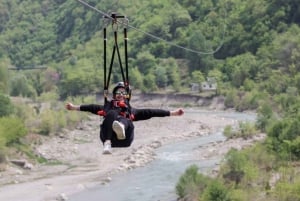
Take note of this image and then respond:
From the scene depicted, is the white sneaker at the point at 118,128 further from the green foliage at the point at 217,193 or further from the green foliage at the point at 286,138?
the green foliage at the point at 286,138

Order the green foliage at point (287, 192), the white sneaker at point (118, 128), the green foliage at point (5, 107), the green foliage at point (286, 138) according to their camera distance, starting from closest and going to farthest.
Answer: the white sneaker at point (118, 128) → the green foliage at point (287, 192) → the green foliage at point (286, 138) → the green foliage at point (5, 107)

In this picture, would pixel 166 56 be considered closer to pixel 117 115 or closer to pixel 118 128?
Result: pixel 117 115

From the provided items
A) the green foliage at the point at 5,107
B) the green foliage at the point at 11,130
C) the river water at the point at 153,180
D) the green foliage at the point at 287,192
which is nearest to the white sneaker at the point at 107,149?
the green foliage at the point at 287,192

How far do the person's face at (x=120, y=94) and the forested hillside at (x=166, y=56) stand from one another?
1225 inches

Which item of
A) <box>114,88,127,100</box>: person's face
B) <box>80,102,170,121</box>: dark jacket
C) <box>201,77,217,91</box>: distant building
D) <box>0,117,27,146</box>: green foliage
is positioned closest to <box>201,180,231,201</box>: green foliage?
<box>80,102,170,121</box>: dark jacket

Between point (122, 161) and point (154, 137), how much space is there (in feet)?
49.0

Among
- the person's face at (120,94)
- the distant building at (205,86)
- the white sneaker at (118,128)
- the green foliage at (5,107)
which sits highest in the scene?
the distant building at (205,86)

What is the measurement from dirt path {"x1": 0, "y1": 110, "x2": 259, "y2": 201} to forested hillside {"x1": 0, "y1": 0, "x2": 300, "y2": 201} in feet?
8.76

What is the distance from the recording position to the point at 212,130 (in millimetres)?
→ 61906

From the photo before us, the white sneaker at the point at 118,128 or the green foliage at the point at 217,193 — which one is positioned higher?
the white sneaker at the point at 118,128

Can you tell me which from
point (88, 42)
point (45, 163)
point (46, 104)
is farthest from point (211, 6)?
point (45, 163)

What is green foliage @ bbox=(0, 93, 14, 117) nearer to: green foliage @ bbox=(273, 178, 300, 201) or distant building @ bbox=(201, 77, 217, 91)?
green foliage @ bbox=(273, 178, 300, 201)

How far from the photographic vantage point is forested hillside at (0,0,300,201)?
2712 inches

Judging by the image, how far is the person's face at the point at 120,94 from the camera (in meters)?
12.1
